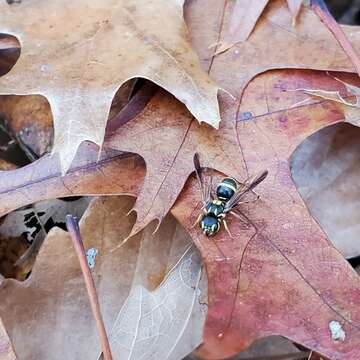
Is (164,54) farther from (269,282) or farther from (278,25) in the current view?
(269,282)

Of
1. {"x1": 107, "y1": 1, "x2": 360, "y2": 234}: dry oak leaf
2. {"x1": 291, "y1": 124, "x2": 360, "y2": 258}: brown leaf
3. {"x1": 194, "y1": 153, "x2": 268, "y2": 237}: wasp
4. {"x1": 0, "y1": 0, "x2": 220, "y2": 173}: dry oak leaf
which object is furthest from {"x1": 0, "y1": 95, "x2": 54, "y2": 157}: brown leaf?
{"x1": 291, "y1": 124, "x2": 360, "y2": 258}: brown leaf

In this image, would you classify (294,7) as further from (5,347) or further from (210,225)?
(5,347)

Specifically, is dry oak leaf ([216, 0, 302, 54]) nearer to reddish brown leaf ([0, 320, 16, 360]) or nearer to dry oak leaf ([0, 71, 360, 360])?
dry oak leaf ([0, 71, 360, 360])

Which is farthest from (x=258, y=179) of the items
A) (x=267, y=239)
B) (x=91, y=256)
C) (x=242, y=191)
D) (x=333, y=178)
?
(x=91, y=256)

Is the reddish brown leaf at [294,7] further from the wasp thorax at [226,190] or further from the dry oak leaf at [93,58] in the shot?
the wasp thorax at [226,190]

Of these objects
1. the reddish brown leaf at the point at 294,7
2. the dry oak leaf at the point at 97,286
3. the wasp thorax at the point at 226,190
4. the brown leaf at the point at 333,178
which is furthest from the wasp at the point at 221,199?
the reddish brown leaf at the point at 294,7
